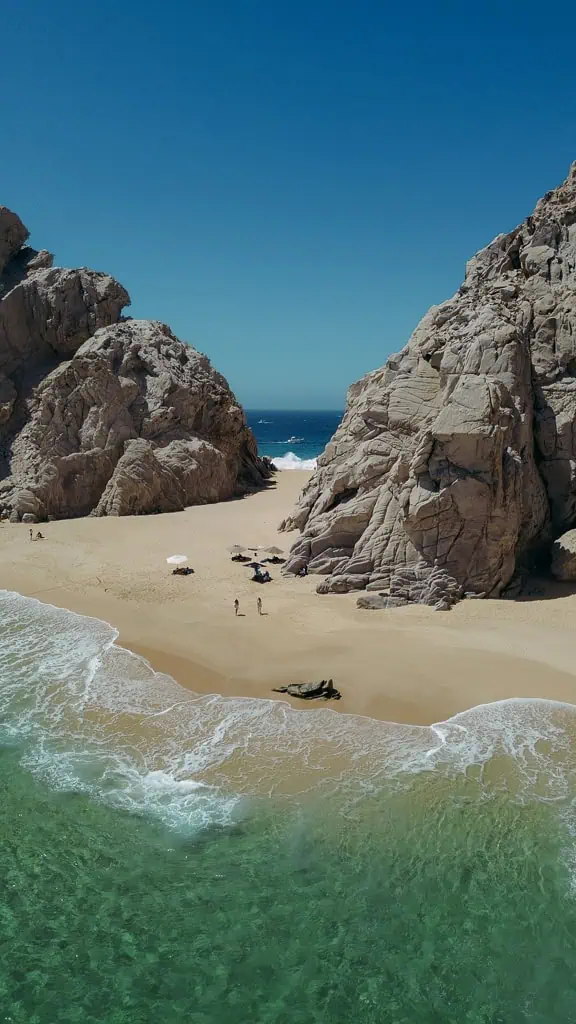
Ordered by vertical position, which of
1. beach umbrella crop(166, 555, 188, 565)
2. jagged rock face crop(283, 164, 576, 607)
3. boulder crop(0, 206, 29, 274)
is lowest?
beach umbrella crop(166, 555, 188, 565)

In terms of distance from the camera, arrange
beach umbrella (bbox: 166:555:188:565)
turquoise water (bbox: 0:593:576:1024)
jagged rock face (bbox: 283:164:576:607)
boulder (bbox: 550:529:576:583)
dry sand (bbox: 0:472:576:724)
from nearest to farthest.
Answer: turquoise water (bbox: 0:593:576:1024) → dry sand (bbox: 0:472:576:724) → jagged rock face (bbox: 283:164:576:607) → boulder (bbox: 550:529:576:583) → beach umbrella (bbox: 166:555:188:565)

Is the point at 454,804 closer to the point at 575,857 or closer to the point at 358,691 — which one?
the point at 575,857

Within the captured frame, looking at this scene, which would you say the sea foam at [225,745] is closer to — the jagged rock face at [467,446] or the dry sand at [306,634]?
the dry sand at [306,634]

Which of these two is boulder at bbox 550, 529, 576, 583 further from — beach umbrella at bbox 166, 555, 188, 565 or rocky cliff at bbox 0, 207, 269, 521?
rocky cliff at bbox 0, 207, 269, 521

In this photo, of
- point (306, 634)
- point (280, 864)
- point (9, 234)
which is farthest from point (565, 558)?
point (9, 234)

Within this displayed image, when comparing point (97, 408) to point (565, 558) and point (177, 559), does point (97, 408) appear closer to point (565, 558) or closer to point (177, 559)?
point (177, 559)

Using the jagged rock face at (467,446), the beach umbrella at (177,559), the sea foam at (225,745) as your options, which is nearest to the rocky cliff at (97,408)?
the beach umbrella at (177,559)

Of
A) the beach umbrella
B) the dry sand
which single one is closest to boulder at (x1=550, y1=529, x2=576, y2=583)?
the dry sand
